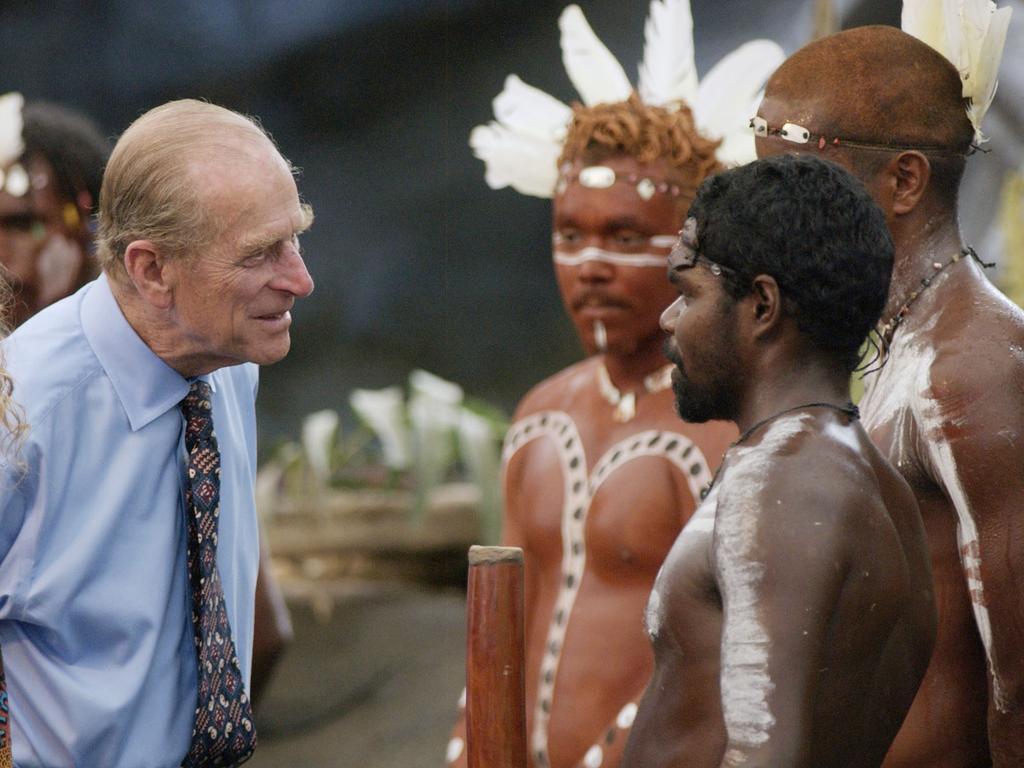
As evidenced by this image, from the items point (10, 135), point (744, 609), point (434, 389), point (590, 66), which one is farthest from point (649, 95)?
point (434, 389)

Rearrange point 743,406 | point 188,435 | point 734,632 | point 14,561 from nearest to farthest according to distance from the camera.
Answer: point 734,632 → point 743,406 → point 14,561 → point 188,435

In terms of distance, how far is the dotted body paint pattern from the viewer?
9.63 feet

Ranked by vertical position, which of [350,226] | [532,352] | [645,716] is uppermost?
[645,716]

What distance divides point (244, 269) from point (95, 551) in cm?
48

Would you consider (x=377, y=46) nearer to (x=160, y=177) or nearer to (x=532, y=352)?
(x=532, y=352)

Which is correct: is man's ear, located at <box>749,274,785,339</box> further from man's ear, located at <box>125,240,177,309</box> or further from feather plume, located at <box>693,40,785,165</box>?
feather plume, located at <box>693,40,785,165</box>

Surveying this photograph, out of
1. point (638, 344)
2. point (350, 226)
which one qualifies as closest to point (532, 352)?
point (350, 226)

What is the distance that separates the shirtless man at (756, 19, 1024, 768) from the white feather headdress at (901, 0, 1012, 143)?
0.11 feet

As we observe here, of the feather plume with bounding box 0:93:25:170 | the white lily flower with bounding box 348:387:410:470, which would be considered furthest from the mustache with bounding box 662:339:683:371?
the white lily flower with bounding box 348:387:410:470

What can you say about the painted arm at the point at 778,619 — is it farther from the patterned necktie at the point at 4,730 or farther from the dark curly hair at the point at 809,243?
the patterned necktie at the point at 4,730

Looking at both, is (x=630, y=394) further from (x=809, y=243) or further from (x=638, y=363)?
(x=809, y=243)

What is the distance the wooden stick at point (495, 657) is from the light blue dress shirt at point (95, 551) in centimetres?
55

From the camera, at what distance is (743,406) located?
1.89m

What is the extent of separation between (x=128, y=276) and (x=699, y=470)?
46.8 inches
